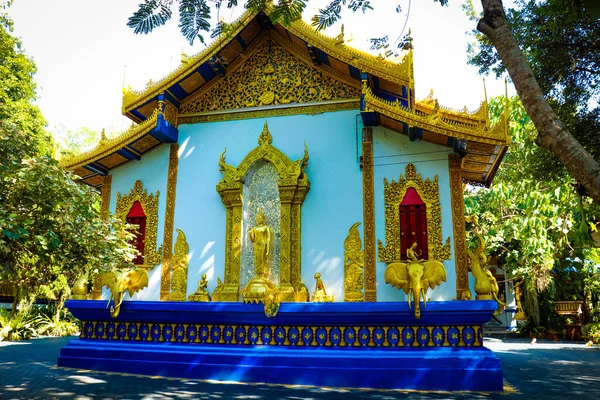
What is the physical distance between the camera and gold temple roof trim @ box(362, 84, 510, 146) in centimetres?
741

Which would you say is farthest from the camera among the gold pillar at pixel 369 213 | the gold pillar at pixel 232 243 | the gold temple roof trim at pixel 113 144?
the gold temple roof trim at pixel 113 144

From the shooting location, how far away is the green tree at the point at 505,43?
13.5 ft

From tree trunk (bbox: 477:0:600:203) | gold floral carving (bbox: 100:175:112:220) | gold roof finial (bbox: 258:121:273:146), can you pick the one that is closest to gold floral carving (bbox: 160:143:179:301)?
gold floral carving (bbox: 100:175:112:220)

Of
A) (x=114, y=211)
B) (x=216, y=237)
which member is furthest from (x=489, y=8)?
(x=114, y=211)

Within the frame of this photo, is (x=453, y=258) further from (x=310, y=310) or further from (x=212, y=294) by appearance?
(x=212, y=294)

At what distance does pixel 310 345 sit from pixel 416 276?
187 cm

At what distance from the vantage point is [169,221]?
9.20m

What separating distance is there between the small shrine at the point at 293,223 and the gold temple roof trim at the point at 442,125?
2 cm

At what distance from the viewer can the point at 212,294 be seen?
866 centimetres

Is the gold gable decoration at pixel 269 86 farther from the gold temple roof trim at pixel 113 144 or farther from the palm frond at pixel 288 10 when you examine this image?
the palm frond at pixel 288 10

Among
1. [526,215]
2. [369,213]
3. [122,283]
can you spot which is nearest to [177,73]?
[122,283]

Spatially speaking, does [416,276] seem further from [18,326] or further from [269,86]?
[18,326]

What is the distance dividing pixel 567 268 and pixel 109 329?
14976mm

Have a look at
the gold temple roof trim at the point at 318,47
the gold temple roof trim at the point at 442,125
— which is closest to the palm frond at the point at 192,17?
the gold temple roof trim at the point at 318,47
